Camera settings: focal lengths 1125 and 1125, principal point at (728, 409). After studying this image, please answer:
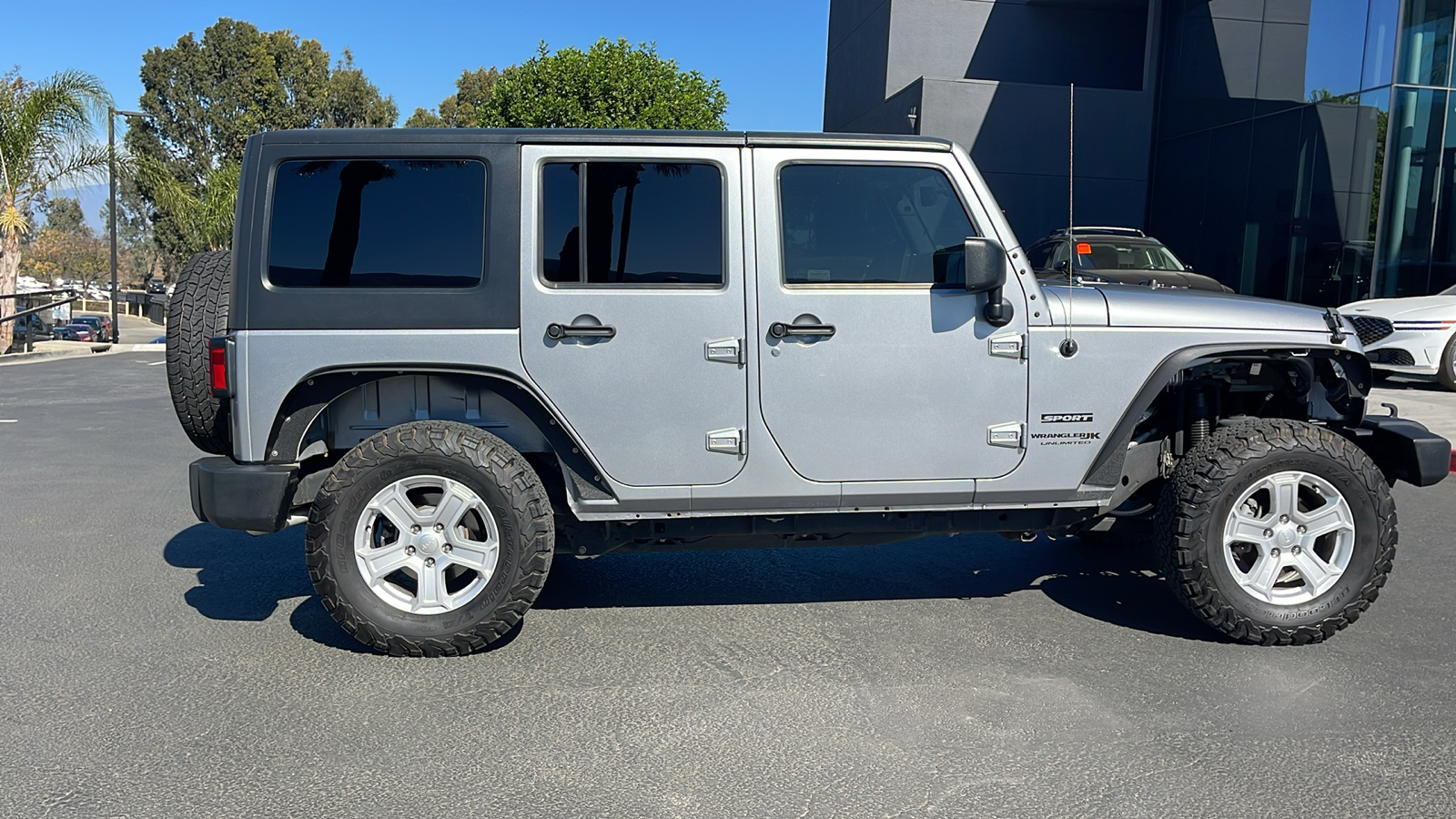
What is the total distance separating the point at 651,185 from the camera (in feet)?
14.6

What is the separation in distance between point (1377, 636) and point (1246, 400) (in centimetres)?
115

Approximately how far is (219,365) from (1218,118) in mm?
23922

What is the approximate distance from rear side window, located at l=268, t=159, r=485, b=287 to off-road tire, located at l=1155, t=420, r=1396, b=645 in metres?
2.99

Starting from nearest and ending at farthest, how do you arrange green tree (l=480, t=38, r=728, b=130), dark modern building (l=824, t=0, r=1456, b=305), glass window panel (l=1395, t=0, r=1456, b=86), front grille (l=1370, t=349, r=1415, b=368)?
front grille (l=1370, t=349, r=1415, b=368)
glass window panel (l=1395, t=0, r=1456, b=86)
dark modern building (l=824, t=0, r=1456, b=305)
green tree (l=480, t=38, r=728, b=130)

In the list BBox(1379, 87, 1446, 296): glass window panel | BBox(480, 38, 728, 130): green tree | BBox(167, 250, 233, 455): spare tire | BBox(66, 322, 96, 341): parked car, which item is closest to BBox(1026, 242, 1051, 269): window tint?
BBox(1379, 87, 1446, 296): glass window panel

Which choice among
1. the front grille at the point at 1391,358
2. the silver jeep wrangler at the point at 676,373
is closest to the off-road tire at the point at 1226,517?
the silver jeep wrangler at the point at 676,373

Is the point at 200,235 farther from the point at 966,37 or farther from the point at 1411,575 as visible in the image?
the point at 1411,575

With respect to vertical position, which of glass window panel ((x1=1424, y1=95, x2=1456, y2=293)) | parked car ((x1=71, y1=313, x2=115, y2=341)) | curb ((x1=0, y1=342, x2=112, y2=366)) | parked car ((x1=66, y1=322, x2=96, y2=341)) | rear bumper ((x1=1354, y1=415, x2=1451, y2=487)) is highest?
glass window panel ((x1=1424, y1=95, x2=1456, y2=293))

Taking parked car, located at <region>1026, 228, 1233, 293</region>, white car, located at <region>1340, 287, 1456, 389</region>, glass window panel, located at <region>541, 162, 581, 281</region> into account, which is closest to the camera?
glass window panel, located at <region>541, 162, 581, 281</region>

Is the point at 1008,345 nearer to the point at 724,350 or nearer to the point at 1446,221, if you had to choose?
the point at 724,350

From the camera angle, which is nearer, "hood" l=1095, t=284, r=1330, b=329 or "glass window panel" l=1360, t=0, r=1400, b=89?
"hood" l=1095, t=284, r=1330, b=329

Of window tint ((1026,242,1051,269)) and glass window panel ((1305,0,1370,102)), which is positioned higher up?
glass window panel ((1305,0,1370,102))

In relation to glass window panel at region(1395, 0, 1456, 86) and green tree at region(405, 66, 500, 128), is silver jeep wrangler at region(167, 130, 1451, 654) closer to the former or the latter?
glass window panel at region(1395, 0, 1456, 86)

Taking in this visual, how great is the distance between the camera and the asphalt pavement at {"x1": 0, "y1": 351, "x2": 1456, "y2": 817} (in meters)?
3.30
